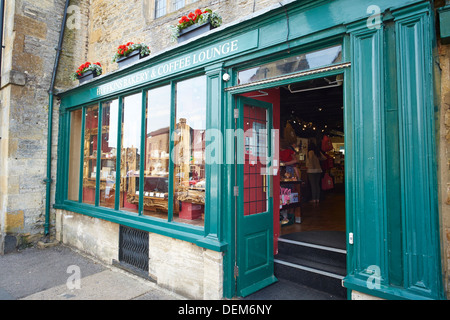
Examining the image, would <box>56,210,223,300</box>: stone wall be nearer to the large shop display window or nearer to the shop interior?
the large shop display window

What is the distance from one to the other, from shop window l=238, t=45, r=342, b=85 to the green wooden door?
0.38 m

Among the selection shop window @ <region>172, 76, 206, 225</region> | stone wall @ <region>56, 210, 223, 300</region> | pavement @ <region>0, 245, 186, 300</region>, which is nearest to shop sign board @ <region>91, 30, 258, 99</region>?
shop window @ <region>172, 76, 206, 225</region>

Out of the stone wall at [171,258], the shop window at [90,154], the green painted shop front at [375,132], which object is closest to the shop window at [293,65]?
the green painted shop front at [375,132]

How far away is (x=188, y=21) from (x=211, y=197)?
2.82 metres

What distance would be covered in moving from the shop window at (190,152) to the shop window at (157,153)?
10.4 inches

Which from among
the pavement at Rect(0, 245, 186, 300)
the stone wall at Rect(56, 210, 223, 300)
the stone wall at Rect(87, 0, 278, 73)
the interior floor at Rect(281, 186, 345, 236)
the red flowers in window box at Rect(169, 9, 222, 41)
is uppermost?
the stone wall at Rect(87, 0, 278, 73)

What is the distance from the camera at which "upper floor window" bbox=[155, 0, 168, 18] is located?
20.5 ft

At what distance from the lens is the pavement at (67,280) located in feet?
13.9

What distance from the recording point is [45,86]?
708cm

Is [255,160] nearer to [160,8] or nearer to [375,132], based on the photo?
[375,132]

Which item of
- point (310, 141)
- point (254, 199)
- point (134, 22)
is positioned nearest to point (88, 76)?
point (134, 22)

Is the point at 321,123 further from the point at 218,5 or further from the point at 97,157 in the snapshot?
the point at 97,157

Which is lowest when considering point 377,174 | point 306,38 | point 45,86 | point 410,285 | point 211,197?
point 410,285
